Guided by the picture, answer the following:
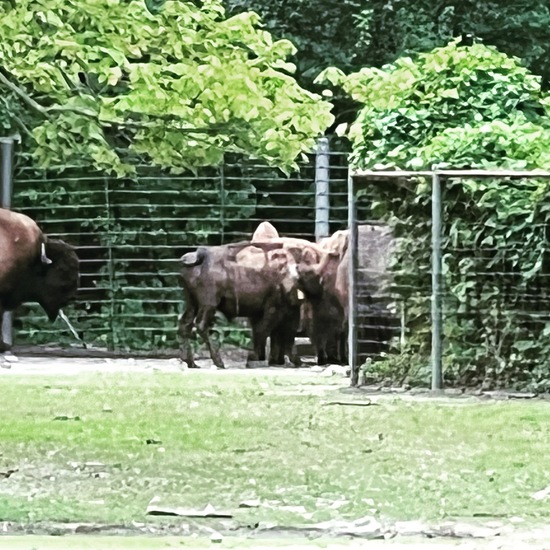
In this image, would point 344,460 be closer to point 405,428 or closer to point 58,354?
point 405,428

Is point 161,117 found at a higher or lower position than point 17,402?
higher

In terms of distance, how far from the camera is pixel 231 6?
23.2 m

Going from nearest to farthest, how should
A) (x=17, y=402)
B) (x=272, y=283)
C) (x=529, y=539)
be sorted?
(x=529, y=539) < (x=17, y=402) < (x=272, y=283)

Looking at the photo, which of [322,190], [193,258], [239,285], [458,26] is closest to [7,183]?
[193,258]

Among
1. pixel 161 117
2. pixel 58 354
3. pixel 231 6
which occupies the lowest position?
pixel 58 354

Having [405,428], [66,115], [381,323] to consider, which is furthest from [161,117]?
[405,428]

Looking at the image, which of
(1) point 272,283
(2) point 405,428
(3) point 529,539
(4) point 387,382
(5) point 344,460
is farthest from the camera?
(1) point 272,283

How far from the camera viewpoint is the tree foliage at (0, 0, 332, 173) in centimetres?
1147

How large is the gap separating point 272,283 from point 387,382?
4.55 meters

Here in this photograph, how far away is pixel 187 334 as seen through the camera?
17469 millimetres

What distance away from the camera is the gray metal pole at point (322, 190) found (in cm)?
1886

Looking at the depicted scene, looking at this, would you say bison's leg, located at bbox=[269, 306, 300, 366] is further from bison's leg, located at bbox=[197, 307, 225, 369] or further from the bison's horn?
the bison's horn

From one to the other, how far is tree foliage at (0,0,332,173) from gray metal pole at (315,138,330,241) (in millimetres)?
3379

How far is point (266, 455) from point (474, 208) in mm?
4309
